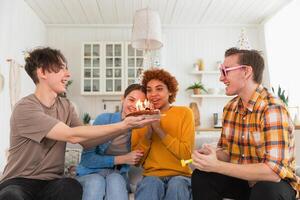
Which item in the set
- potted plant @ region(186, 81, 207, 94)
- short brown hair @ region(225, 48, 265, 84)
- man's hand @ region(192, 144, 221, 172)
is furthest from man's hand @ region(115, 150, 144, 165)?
potted plant @ region(186, 81, 207, 94)

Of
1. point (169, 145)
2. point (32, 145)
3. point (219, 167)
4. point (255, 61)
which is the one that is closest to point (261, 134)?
point (219, 167)

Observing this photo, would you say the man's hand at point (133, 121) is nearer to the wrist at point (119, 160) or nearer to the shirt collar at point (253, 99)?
the wrist at point (119, 160)

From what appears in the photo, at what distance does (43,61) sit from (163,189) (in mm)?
991

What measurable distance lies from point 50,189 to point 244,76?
116cm

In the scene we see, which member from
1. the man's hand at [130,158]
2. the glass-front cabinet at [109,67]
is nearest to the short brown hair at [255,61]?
the man's hand at [130,158]

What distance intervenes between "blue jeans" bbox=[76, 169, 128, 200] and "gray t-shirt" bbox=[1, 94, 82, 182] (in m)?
0.19

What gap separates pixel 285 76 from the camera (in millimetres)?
4281

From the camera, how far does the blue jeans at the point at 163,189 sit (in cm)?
156

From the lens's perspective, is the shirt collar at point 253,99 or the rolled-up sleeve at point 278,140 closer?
the rolled-up sleeve at point 278,140

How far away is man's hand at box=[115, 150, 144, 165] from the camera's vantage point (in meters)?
1.73

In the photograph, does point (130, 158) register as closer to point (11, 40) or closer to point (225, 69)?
point (225, 69)

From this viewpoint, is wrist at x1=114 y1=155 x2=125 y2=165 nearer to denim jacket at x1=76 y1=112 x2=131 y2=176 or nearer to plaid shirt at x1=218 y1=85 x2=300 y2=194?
denim jacket at x1=76 y1=112 x2=131 y2=176

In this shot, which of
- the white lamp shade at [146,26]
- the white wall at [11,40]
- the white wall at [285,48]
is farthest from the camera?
the white wall at [285,48]

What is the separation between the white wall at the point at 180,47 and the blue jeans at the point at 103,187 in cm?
331
